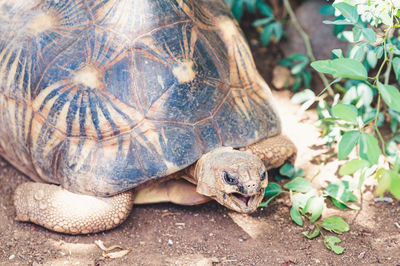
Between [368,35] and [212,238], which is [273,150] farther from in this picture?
[368,35]

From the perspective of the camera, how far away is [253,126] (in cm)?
301

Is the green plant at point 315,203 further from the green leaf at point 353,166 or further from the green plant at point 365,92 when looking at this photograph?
the green leaf at point 353,166

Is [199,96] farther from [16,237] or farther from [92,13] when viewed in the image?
[16,237]

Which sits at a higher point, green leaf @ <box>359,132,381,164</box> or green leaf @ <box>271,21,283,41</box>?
green leaf @ <box>271,21,283,41</box>

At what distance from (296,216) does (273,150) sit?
480mm

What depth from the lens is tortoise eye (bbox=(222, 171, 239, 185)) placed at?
8.30ft

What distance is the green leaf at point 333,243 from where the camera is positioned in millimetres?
2551

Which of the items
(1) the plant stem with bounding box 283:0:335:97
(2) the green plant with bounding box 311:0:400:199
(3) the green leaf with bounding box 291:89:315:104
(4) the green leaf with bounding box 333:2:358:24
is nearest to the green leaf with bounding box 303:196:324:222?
(2) the green plant with bounding box 311:0:400:199

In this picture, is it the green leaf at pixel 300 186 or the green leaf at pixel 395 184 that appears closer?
the green leaf at pixel 395 184

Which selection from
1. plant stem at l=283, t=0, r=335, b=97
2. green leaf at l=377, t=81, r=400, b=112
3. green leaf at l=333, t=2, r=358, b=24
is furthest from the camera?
plant stem at l=283, t=0, r=335, b=97

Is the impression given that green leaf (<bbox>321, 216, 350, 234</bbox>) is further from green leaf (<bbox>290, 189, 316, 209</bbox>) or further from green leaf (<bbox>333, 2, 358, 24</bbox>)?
green leaf (<bbox>333, 2, 358, 24</bbox>)

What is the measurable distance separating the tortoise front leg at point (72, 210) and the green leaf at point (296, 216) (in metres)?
0.99

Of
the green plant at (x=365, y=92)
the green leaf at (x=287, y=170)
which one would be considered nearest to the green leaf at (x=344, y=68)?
the green plant at (x=365, y=92)

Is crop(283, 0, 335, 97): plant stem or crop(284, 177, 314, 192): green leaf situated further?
crop(283, 0, 335, 97): plant stem
